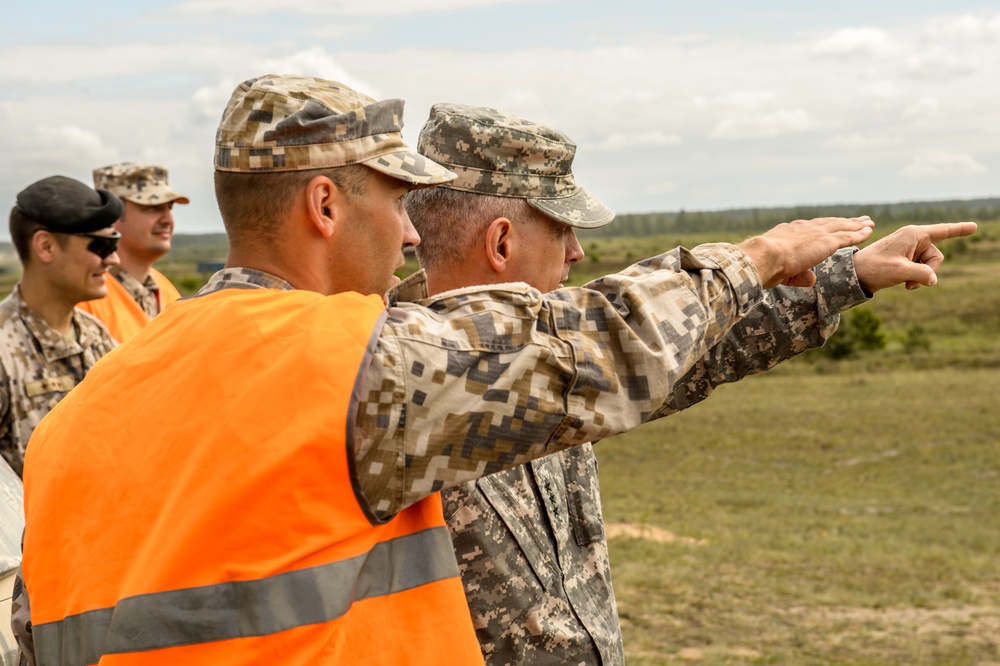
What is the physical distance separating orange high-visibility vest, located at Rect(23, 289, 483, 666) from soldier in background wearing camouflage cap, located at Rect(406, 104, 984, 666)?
57 cm

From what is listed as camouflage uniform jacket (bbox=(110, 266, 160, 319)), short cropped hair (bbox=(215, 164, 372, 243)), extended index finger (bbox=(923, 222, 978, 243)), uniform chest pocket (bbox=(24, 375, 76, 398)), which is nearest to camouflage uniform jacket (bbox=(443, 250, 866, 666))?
extended index finger (bbox=(923, 222, 978, 243))

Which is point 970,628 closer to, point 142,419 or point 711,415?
point 142,419

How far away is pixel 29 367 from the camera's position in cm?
491

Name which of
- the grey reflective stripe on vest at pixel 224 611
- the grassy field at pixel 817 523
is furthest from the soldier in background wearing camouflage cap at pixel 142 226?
the grey reflective stripe on vest at pixel 224 611

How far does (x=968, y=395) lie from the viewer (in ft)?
69.3

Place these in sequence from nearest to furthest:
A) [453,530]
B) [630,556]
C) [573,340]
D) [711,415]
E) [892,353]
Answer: [573,340] < [453,530] < [630,556] < [711,415] < [892,353]

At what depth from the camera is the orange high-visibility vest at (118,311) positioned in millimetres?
6203

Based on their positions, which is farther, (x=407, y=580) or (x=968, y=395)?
(x=968, y=395)

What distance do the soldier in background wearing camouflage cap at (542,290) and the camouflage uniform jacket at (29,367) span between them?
2.78 metres

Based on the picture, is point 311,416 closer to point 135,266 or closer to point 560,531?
point 560,531

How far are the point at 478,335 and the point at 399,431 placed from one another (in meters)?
0.19

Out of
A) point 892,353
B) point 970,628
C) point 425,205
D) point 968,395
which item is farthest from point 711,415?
point 425,205

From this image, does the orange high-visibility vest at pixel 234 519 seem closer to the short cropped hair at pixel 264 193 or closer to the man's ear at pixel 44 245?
the short cropped hair at pixel 264 193

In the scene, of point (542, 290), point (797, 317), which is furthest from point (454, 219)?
point (797, 317)
